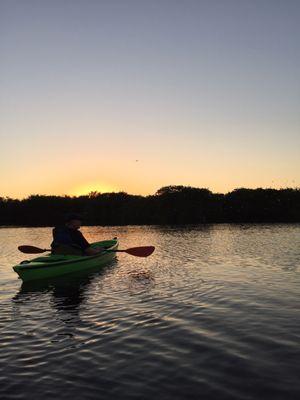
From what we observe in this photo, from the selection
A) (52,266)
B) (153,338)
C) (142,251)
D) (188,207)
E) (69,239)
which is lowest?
(153,338)

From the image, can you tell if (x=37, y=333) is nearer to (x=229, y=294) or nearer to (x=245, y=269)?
(x=229, y=294)

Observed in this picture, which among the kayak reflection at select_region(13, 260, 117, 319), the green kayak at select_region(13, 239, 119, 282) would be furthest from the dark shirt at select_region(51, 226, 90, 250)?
the kayak reflection at select_region(13, 260, 117, 319)

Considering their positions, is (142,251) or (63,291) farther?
(142,251)

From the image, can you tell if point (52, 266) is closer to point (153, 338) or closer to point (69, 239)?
point (69, 239)

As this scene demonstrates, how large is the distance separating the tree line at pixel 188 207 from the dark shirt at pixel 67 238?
6794 cm

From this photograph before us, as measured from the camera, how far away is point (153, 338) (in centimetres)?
849

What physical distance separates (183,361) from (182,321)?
8.89ft

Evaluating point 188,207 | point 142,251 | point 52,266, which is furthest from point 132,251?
point 188,207

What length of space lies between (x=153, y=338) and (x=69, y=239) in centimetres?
958

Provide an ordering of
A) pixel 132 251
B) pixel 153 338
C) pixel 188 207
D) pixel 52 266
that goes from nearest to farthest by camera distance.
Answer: pixel 153 338 < pixel 52 266 < pixel 132 251 < pixel 188 207

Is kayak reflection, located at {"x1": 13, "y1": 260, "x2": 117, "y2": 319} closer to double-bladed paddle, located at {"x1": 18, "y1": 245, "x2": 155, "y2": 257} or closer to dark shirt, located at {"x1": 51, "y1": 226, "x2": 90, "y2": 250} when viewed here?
dark shirt, located at {"x1": 51, "y1": 226, "x2": 90, "y2": 250}

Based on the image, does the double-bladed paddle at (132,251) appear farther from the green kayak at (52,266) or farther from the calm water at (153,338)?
the calm water at (153,338)

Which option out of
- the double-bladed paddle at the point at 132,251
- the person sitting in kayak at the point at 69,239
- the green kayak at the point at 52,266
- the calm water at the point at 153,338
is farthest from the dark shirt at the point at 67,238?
the double-bladed paddle at the point at 132,251

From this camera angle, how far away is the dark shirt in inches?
670
